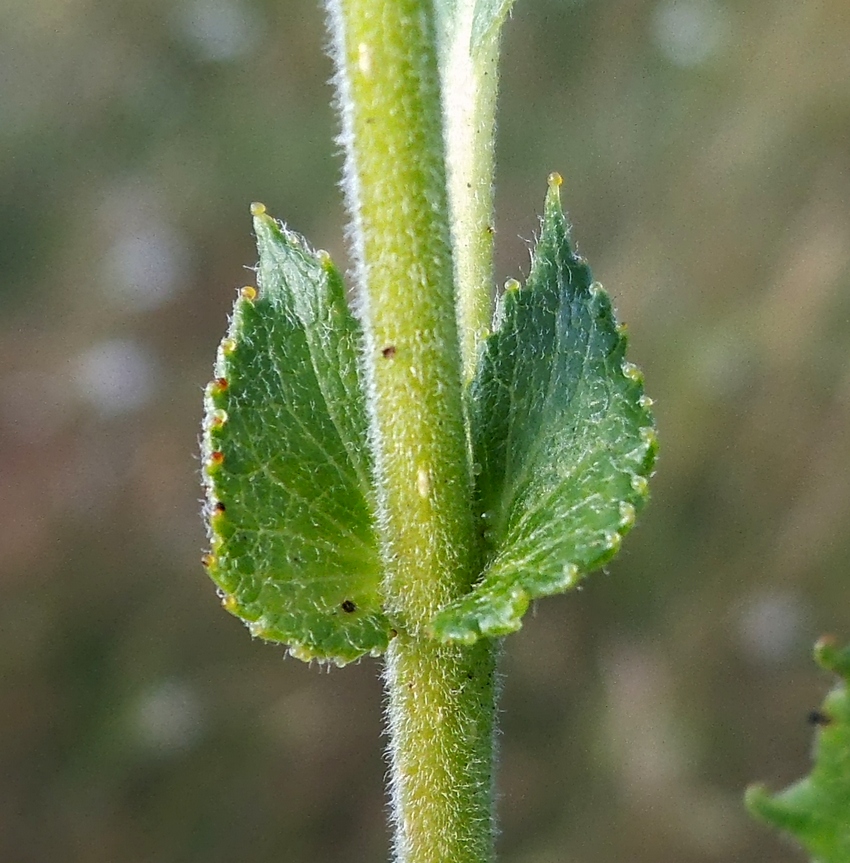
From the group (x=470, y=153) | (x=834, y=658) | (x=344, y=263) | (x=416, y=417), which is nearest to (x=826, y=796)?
(x=834, y=658)

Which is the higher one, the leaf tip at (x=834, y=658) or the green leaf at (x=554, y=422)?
the green leaf at (x=554, y=422)

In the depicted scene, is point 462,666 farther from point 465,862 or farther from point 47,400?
point 47,400

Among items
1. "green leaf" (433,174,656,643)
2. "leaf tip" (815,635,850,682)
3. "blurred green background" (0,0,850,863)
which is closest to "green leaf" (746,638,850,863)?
"leaf tip" (815,635,850,682)

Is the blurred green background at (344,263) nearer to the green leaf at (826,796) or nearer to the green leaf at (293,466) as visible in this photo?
the green leaf at (293,466)

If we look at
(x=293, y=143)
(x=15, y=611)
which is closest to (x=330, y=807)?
(x=15, y=611)

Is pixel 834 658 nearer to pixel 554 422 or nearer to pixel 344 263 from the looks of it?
pixel 554 422

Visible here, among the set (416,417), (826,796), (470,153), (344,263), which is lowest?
(826,796)

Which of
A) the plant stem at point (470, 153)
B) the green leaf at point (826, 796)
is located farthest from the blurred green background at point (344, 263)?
the green leaf at point (826, 796)
